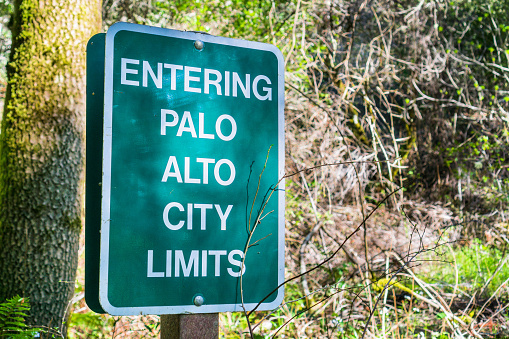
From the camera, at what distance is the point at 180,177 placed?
147 cm

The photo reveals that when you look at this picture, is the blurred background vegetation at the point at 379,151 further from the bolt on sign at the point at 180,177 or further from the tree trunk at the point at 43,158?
the bolt on sign at the point at 180,177

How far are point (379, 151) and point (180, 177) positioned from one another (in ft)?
15.3

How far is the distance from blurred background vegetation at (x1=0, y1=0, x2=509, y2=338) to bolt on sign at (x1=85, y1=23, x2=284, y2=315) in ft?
8.41

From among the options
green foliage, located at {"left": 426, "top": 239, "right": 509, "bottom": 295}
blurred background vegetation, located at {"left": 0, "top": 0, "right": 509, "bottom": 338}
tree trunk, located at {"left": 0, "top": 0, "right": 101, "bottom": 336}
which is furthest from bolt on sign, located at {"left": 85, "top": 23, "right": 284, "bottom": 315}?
green foliage, located at {"left": 426, "top": 239, "right": 509, "bottom": 295}

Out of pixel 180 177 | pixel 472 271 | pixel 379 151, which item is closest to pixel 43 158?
pixel 180 177

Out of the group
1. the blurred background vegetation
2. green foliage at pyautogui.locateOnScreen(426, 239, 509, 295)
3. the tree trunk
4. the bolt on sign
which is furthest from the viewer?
green foliage at pyautogui.locateOnScreen(426, 239, 509, 295)

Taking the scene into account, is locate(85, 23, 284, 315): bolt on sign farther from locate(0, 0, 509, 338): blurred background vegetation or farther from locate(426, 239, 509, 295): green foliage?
locate(426, 239, 509, 295): green foliage

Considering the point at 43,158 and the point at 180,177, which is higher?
the point at 43,158

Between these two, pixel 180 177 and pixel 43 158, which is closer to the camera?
pixel 180 177

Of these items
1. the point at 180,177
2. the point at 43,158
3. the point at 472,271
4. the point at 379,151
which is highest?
the point at 379,151

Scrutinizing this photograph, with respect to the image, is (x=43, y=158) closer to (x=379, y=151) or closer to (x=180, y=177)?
(x=180, y=177)

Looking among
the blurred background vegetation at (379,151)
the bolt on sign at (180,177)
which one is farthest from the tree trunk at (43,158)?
the bolt on sign at (180,177)

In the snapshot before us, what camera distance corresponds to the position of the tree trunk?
13.3 feet

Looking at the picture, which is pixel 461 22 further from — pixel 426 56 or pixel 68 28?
pixel 68 28
